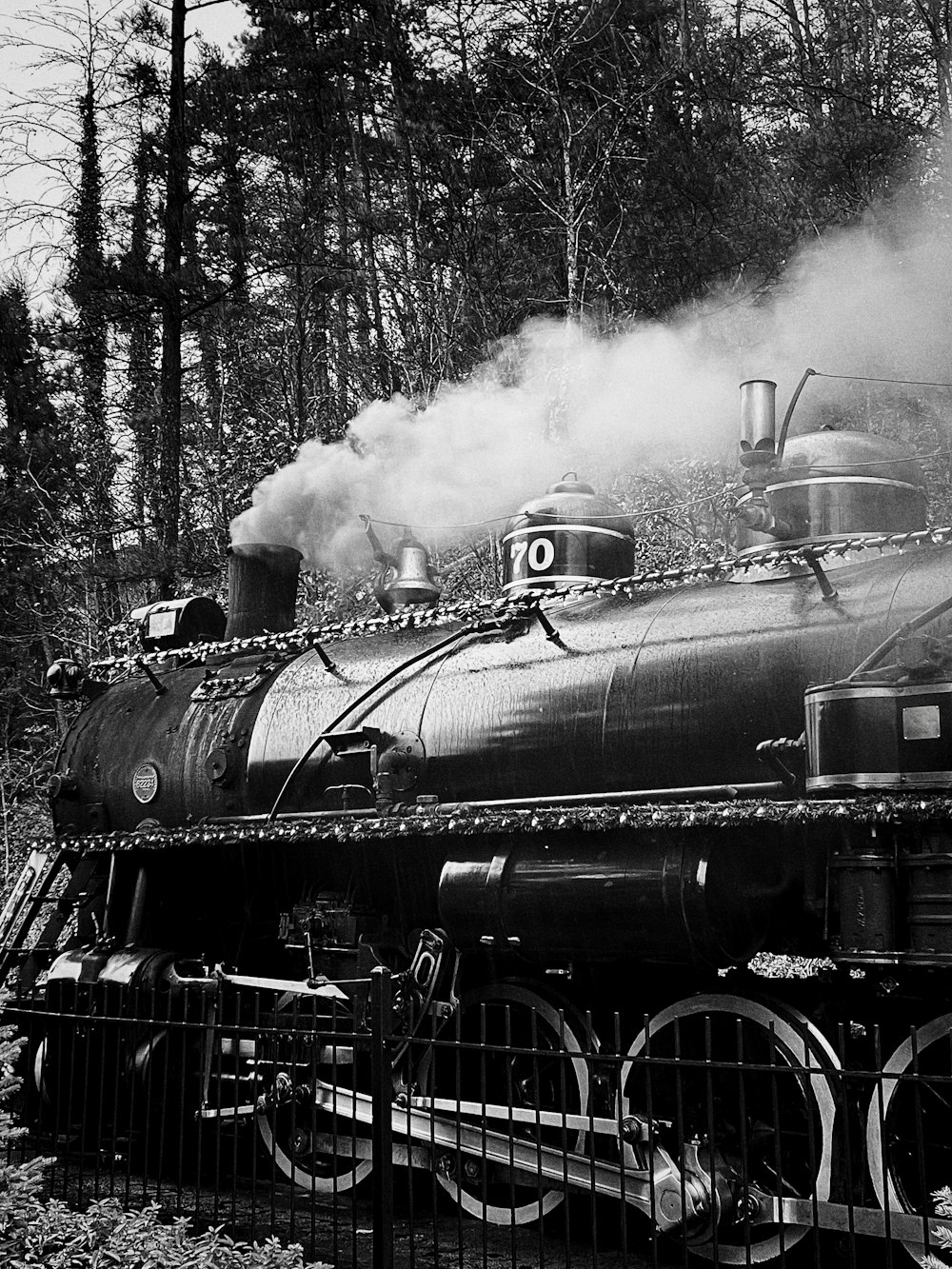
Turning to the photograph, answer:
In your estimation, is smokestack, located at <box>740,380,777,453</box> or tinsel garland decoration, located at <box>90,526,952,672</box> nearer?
Answer: tinsel garland decoration, located at <box>90,526,952,672</box>

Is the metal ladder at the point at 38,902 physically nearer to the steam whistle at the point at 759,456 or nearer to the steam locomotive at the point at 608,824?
the steam locomotive at the point at 608,824

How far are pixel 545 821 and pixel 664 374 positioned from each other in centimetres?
864

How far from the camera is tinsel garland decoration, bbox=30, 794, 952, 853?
425cm

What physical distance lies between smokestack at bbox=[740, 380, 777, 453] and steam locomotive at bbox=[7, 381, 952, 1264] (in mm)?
21

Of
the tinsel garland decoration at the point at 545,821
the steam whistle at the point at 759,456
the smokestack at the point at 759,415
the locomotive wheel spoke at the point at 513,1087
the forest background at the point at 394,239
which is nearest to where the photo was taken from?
the tinsel garland decoration at the point at 545,821

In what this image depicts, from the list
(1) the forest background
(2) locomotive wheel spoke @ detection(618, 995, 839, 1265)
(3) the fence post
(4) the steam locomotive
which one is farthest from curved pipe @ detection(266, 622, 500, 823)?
(1) the forest background

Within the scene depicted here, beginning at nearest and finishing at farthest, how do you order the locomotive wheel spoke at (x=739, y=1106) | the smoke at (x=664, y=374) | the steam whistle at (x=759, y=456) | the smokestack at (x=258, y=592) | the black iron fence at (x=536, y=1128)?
the black iron fence at (x=536, y=1128) < the locomotive wheel spoke at (x=739, y=1106) < the steam whistle at (x=759, y=456) < the smokestack at (x=258, y=592) < the smoke at (x=664, y=374)

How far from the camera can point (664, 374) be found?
13016mm

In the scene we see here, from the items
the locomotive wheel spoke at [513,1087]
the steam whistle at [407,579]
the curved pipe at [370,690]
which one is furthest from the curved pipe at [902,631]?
the steam whistle at [407,579]

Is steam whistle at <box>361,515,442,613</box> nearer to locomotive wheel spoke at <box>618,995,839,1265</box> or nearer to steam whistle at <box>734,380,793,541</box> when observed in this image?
steam whistle at <box>734,380,793,541</box>

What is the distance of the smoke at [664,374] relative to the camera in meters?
10.8

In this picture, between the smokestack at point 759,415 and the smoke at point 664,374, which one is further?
the smoke at point 664,374

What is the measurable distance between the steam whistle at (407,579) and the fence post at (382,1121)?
383 cm

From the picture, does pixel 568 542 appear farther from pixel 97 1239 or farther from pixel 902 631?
pixel 97 1239
